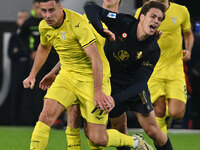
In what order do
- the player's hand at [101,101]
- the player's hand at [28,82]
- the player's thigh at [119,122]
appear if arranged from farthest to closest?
1. the player's thigh at [119,122]
2. the player's hand at [28,82]
3. the player's hand at [101,101]

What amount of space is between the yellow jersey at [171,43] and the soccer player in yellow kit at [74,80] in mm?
1794

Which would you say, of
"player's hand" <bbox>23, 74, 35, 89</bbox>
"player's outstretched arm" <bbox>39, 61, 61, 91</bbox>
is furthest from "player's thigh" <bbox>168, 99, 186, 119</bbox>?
"player's hand" <bbox>23, 74, 35, 89</bbox>

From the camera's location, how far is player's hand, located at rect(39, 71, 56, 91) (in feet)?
21.9

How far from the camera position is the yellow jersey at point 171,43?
801 cm

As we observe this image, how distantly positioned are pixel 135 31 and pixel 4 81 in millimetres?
6155

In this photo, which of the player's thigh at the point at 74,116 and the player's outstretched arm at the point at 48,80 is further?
the player's outstretched arm at the point at 48,80

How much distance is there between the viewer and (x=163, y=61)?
8.11 metres

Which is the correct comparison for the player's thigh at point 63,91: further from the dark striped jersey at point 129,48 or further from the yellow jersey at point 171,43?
the yellow jersey at point 171,43

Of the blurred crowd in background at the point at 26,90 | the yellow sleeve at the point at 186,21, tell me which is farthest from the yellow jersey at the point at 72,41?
the blurred crowd in background at the point at 26,90

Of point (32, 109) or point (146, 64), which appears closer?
point (146, 64)

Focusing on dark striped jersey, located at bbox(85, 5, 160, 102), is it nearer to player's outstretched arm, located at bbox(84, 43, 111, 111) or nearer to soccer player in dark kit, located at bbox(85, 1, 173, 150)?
soccer player in dark kit, located at bbox(85, 1, 173, 150)

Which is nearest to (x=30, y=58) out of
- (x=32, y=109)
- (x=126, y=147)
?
(x=32, y=109)

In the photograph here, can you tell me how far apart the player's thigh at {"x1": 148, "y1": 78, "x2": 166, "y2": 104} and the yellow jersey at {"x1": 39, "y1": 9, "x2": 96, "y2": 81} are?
1.83 m

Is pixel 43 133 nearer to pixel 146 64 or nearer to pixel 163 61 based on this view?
pixel 146 64
